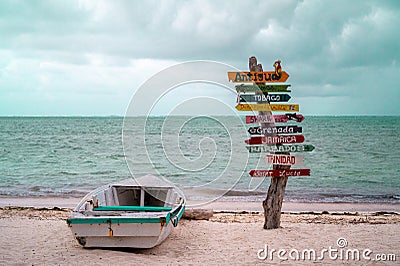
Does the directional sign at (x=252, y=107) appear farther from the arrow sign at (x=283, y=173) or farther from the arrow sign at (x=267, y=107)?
the arrow sign at (x=283, y=173)

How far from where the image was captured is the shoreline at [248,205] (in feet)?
39.2

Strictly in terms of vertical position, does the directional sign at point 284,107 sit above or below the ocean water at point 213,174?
above

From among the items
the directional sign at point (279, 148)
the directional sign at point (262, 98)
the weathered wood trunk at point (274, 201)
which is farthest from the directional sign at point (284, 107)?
the weathered wood trunk at point (274, 201)

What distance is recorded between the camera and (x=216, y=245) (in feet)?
23.1

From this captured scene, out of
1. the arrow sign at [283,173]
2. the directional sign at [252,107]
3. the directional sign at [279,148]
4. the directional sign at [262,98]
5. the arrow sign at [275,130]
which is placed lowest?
the arrow sign at [283,173]

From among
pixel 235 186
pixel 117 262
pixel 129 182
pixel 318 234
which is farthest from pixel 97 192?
pixel 235 186

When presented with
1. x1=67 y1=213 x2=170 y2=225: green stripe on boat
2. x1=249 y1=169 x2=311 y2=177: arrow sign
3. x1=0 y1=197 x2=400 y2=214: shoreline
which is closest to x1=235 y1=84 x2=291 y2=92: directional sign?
x1=249 y1=169 x2=311 y2=177: arrow sign

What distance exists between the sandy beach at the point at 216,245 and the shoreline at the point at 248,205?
9.26 feet

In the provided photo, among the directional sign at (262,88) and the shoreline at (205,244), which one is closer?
the shoreline at (205,244)

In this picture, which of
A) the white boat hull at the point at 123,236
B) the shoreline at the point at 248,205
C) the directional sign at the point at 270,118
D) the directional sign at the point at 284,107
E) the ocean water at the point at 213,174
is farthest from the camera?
the ocean water at the point at 213,174

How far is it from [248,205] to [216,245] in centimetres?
567

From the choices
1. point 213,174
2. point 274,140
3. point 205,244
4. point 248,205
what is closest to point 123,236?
point 205,244

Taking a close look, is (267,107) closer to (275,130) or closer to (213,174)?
(275,130)

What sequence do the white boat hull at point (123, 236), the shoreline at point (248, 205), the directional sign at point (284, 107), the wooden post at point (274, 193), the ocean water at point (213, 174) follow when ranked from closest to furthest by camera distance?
the white boat hull at point (123, 236)
the directional sign at point (284, 107)
the wooden post at point (274, 193)
the shoreline at point (248, 205)
the ocean water at point (213, 174)
